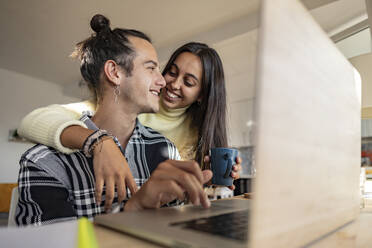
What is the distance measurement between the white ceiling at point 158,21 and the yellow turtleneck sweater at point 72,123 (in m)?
1.80

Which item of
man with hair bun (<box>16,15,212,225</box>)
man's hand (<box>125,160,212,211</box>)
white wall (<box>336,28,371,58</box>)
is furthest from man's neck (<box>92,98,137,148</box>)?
white wall (<box>336,28,371,58</box>)

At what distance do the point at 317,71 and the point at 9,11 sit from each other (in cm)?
423

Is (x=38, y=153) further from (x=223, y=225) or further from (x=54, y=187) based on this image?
(x=223, y=225)

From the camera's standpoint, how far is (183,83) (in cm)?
141

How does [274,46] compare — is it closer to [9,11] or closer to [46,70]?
[9,11]

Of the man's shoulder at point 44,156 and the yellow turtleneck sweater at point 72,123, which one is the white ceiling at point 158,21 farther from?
the man's shoulder at point 44,156

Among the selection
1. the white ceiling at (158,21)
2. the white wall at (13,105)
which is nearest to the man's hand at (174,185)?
the white ceiling at (158,21)

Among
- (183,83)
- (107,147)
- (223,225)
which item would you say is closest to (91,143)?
(107,147)

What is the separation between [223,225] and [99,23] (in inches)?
41.2

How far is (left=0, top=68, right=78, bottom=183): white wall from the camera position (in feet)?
18.0

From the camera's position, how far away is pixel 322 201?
1.13 feet

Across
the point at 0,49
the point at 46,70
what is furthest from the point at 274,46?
the point at 46,70

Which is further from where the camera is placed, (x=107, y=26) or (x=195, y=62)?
(x=195, y=62)

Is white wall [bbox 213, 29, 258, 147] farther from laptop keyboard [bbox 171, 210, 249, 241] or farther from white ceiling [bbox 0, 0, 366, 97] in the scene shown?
laptop keyboard [bbox 171, 210, 249, 241]
